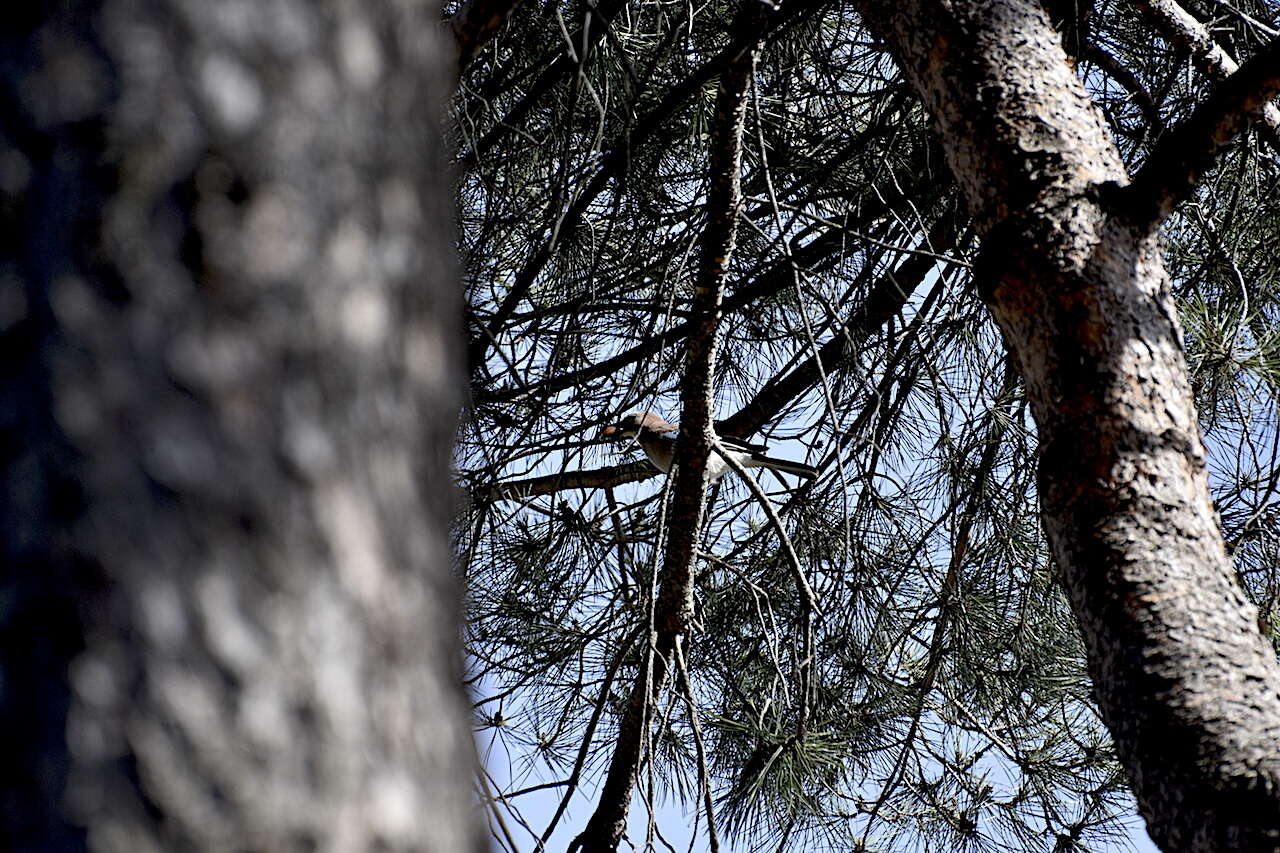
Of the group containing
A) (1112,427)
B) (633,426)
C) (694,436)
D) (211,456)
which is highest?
(633,426)

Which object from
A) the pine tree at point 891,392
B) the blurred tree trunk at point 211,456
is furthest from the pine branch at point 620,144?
the blurred tree trunk at point 211,456

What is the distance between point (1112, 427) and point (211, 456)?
1020 millimetres

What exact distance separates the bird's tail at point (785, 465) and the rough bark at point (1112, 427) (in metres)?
1.18

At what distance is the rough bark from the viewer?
99cm

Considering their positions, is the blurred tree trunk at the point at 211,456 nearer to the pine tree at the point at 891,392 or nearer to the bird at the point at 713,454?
the pine tree at the point at 891,392

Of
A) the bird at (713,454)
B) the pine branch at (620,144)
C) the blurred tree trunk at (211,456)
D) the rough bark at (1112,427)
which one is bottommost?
the blurred tree trunk at (211,456)

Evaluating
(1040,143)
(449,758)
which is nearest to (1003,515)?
(1040,143)

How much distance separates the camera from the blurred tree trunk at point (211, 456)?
31 cm

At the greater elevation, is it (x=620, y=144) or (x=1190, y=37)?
(x=1190, y=37)

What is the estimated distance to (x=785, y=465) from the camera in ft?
8.39

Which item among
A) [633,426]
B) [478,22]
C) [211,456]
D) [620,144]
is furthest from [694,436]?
[211,456]

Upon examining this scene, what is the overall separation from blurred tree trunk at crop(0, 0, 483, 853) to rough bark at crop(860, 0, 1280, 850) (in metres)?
0.85

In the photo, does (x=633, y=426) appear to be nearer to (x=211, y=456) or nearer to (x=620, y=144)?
(x=620, y=144)

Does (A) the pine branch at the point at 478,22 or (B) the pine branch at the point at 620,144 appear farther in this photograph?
(B) the pine branch at the point at 620,144
